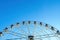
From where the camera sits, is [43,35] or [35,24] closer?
[43,35]

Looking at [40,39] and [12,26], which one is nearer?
[40,39]

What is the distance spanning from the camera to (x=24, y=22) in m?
38.2

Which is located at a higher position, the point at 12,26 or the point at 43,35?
the point at 12,26

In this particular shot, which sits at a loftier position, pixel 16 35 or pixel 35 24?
pixel 35 24

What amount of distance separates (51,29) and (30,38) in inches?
232

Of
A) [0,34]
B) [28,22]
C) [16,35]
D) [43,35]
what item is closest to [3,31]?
[0,34]

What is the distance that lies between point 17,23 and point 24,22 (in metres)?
1.59

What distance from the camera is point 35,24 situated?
38156 mm

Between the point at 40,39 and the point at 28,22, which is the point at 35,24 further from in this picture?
the point at 40,39

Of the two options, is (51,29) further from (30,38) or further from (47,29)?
(30,38)

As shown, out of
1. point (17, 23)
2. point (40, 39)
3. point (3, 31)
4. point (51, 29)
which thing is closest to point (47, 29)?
point (51, 29)

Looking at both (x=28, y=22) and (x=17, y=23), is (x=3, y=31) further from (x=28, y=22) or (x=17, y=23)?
(x=28, y=22)

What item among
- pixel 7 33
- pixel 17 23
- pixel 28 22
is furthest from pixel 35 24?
pixel 7 33

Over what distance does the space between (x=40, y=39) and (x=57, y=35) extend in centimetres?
425
